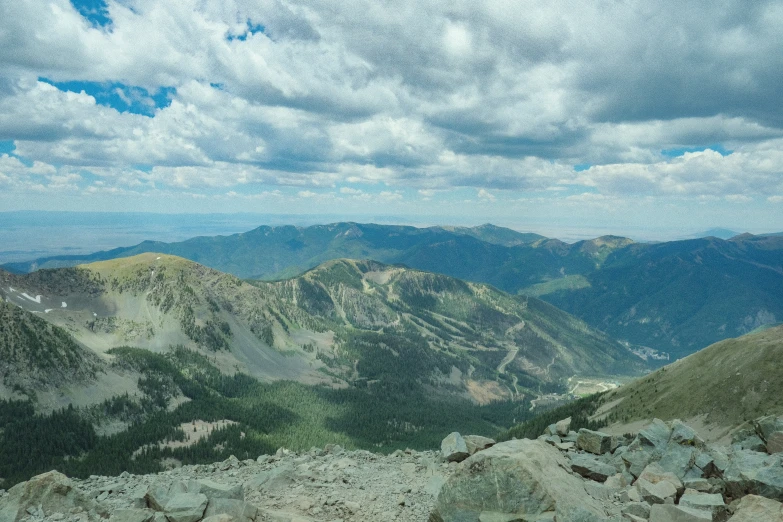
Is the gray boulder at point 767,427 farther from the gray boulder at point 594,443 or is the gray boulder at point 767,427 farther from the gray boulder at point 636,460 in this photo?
the gray boulder at point 594,443

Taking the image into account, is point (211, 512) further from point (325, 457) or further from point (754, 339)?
point (754, 339)

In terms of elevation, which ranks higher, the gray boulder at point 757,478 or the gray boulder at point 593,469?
the gray boulder at point 757,478

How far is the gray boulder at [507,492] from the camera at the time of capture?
21.5m

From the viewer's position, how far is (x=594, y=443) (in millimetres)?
38344

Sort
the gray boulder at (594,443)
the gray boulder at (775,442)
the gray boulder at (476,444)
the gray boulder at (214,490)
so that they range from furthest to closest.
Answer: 1. the gray boulder at (594,443)
2. the gray boulder at (476,444)
3. the gray boulder at (775,442)
4. the gray boulder at (214,490)

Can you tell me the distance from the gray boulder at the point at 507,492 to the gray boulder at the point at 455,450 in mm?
12201

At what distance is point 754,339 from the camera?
338 feet

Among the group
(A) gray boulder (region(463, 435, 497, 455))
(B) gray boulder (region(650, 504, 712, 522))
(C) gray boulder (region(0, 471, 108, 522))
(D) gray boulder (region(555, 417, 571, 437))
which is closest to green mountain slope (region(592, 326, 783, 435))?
(D) gray boulder (region(555, 417, 571, 437))

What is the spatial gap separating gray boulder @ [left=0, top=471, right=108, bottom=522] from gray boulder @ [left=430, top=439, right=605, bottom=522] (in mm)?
22680

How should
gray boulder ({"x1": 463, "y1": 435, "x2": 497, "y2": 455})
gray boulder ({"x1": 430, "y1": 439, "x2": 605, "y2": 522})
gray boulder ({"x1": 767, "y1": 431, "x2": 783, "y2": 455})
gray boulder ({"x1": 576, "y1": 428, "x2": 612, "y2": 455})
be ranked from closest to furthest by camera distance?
1. gray boulder ({"x1": 430, "y1": 439, "x2": 605, "y2": 522})
2. gray boulder ({"x1": 767, "y1": 431, "x2": 783, "y2": 455})
3. gray boulder ({"x1": 463, "y1": 435, "x2": 497, "y2": 455})
4. gray boulder ({"x1": 576, "y1": 428, "x2": 612, "y2": 455})

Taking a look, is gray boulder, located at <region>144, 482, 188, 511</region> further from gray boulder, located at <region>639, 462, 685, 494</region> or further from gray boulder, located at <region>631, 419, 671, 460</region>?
gray boulder, located at <region>631, 419, 671, 460</region>

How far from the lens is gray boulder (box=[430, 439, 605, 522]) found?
21516 millimetres

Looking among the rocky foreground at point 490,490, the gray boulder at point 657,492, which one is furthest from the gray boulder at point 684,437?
the gray boulder at point 657,492

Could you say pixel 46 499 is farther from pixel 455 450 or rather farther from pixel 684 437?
pixel 684 437
